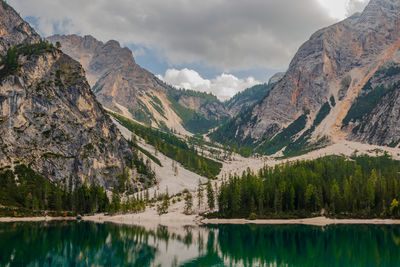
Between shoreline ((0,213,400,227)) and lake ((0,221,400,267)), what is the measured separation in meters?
10.3

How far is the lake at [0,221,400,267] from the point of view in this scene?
70.8 m

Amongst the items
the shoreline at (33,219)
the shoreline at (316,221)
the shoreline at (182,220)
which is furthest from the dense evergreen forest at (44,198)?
the shoreline at (316,221)

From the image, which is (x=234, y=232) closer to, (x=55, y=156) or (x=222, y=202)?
(x=222, y=202)

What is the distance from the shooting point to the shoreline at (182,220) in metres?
126

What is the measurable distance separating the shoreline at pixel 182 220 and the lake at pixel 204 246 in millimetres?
10275

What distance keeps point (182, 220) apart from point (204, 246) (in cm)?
6666

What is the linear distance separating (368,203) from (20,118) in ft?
559

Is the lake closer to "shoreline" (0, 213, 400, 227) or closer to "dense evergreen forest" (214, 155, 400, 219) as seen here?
"shoreline" (0, 213, 400, 227)

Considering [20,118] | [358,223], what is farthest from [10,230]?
[358,223]

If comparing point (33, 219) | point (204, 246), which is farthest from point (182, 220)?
point (204, 246)

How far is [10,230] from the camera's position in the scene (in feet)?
344

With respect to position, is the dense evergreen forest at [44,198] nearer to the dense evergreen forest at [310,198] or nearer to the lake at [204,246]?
the lake at [204,246]

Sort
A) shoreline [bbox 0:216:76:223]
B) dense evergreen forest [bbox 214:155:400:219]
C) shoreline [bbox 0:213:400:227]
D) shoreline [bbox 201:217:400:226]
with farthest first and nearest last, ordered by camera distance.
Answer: shoreline [bbox 0:216:76:223] < dense evergreen forest [bbox 214:155:400:219] < shoreline [bbox 0:213:400:227] < shoreline [bbox 201:217:400:226]

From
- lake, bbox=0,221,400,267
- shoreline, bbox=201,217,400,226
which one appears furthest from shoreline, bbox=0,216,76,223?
shoreline, bbox=201,217,400,226
